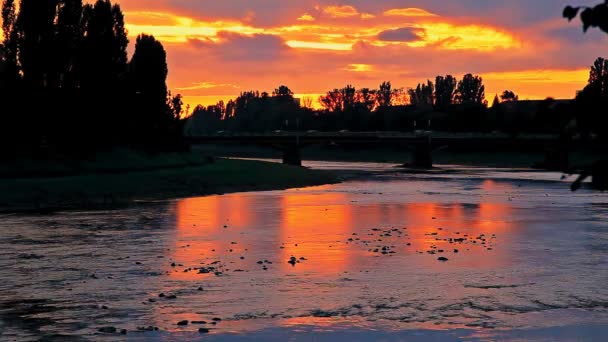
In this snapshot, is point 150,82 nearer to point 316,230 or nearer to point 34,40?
point 34,40

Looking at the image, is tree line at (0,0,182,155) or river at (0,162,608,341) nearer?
river at (0,162,608,341)

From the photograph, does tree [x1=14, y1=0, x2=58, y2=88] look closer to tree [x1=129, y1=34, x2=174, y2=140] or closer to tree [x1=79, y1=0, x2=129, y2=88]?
tree [x1=79, y1=0, x2=129, y2=88]

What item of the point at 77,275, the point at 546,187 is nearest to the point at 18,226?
the point at 77,275

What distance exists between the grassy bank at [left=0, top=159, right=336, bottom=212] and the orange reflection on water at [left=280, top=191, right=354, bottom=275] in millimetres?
11811

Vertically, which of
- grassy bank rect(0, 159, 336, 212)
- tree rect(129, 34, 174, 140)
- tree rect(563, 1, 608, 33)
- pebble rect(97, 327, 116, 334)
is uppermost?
tree rect(129, 34, 174, 140)

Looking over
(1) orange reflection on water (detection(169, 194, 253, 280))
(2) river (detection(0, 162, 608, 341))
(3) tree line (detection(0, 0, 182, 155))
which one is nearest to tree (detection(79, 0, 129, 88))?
(3) tree line (detection(0, 0, 182, 155))

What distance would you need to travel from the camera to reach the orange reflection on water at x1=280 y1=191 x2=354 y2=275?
3064cm

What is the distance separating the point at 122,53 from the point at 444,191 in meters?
36.3

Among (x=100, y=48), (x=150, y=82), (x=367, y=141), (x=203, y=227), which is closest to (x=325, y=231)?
(x=203, y=227)

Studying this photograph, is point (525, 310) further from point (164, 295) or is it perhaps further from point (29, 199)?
point (29, 199)

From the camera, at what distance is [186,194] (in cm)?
7381

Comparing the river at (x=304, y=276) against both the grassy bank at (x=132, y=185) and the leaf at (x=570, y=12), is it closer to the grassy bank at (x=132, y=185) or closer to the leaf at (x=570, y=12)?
the grassy bank at (x=132, y=185)

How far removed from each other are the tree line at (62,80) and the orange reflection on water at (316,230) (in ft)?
68.0

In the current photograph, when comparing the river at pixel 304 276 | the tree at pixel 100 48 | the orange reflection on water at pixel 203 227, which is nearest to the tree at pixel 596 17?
the river at pixel 304 276
